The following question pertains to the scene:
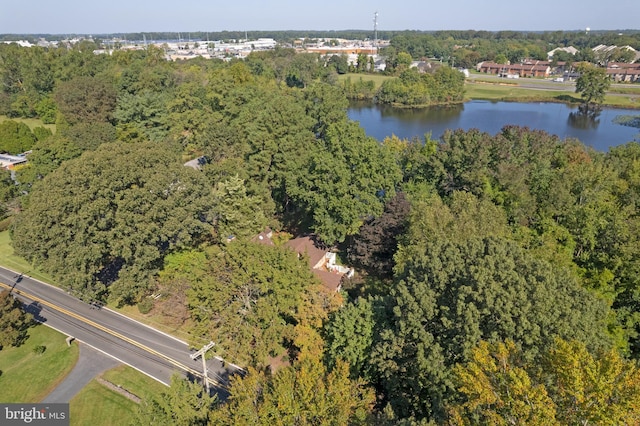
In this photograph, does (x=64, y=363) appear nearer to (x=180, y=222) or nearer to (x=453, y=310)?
(x=180, y=222)

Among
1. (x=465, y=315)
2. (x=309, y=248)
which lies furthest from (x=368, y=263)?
(x=465, y=315)

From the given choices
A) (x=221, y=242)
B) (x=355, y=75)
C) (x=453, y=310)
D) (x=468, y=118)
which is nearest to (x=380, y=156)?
(x=221, y=242)

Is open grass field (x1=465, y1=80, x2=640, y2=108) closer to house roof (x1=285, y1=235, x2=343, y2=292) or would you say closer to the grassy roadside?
the grassy roadside

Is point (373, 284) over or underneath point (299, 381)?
underneath

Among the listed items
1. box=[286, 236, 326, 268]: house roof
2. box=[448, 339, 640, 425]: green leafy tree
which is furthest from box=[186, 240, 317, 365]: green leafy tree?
box=[448, 339, 640, 425]: green leafy tree

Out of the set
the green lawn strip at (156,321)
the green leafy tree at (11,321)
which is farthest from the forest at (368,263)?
the green leafy tree at (11,321)

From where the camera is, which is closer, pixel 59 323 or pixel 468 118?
pixel 59 323
